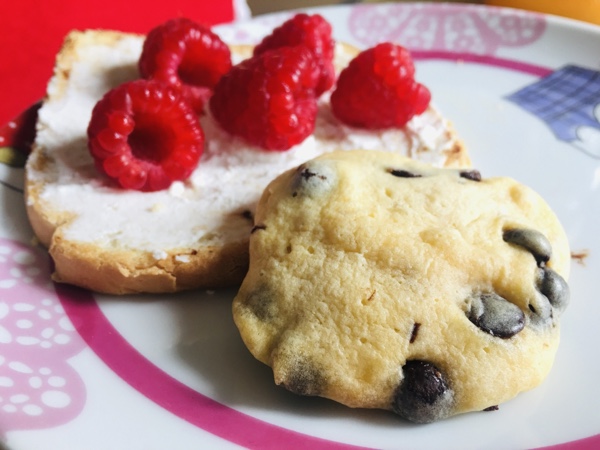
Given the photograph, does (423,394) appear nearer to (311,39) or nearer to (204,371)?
(204,371)

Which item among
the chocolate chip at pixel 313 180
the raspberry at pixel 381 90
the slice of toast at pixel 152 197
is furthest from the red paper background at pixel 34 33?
the chocolate chip at pixel 313 180

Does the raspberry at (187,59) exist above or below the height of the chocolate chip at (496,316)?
above

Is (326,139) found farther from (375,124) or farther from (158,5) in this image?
(158,5)

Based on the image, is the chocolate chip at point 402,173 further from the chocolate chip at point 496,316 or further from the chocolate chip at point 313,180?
the chocolate chip at point 496,316

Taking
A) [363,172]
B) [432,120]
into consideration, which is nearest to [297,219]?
[363,172]

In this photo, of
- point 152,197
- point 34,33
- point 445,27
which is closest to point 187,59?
point 152,197

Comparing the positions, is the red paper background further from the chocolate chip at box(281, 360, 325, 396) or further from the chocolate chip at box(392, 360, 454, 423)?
the chocolate chip at box(392, 360, 454, 423)

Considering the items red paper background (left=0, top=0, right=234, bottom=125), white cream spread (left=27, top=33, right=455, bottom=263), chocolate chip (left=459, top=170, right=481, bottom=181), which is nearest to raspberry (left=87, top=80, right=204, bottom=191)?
white cream spread (left=27, top=33, right=455, bottom=263)
